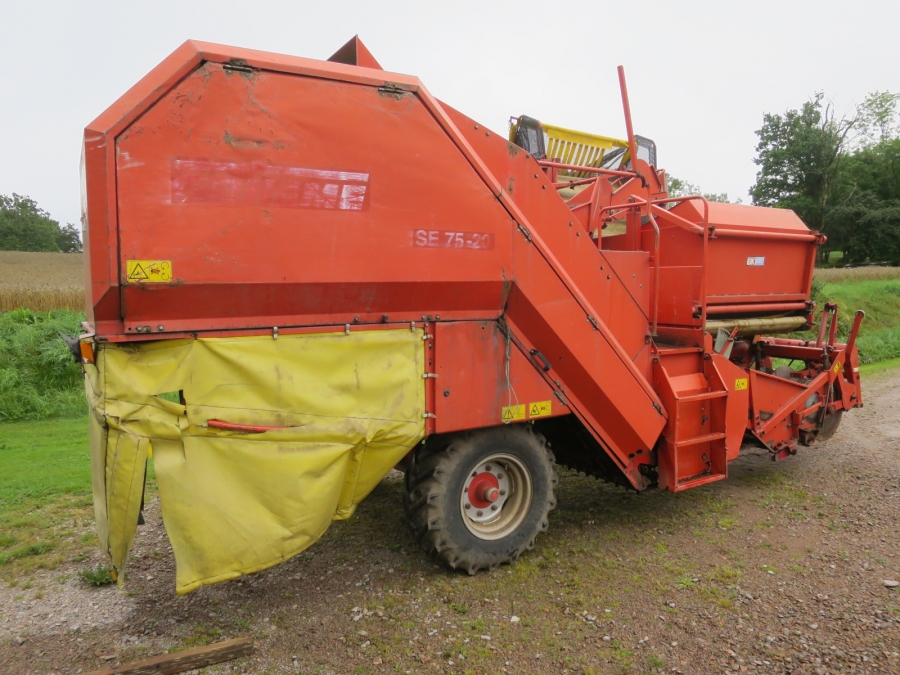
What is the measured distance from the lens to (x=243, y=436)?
2.84 metres

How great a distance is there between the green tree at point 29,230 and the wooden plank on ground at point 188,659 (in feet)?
177

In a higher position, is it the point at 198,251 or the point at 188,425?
the point at 198,251

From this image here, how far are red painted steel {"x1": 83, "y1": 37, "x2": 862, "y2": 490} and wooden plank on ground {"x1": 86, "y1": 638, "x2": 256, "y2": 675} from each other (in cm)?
147

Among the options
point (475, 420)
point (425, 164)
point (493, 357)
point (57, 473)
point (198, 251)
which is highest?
point (425, 164)

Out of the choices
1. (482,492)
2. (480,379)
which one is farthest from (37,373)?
(480,379)

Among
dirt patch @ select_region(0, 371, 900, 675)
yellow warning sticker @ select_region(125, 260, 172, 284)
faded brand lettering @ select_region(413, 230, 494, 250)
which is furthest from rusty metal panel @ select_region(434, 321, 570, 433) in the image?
yellow warning sticker @ select_region(125, 260, 172, 284)

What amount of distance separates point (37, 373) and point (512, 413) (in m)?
9.07

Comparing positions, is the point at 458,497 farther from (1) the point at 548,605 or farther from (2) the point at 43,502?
(2) the point at 43,502

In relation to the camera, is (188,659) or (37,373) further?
(37,373)

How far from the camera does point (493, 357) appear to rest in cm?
349

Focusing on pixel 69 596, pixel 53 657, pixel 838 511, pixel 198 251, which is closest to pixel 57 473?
pixel 69 596

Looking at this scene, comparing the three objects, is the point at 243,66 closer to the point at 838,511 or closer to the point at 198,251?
the point at 198,251

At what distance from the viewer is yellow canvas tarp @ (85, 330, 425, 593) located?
2680mm

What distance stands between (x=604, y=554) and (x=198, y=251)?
312cm
